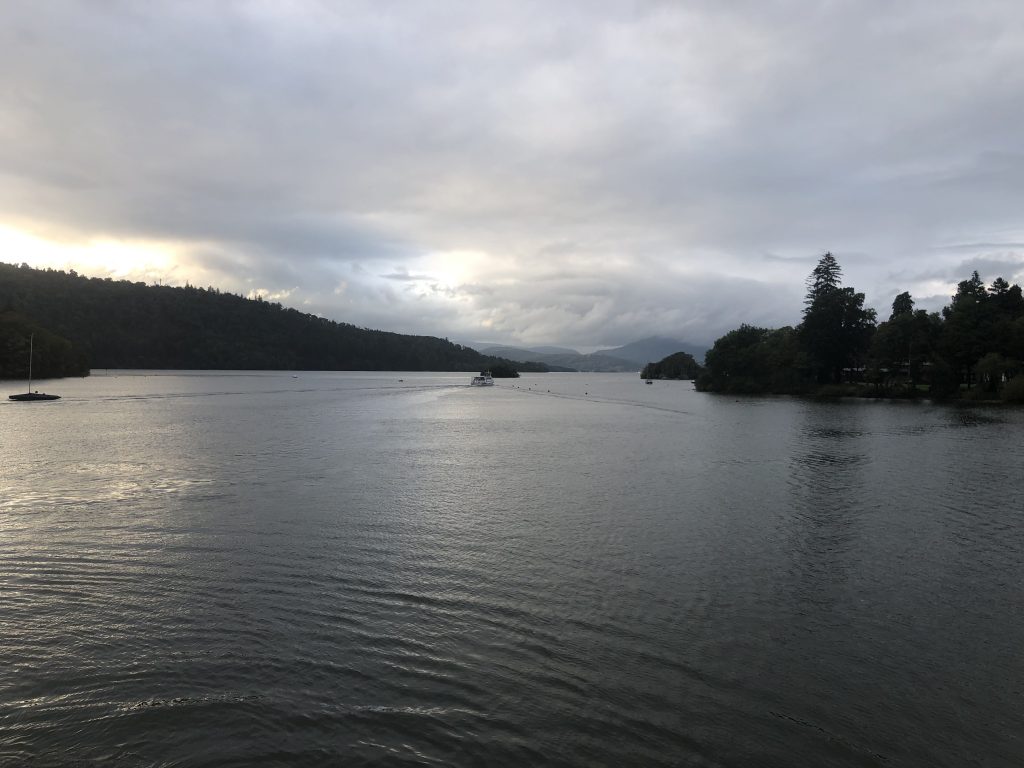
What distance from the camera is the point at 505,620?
11.5 meters

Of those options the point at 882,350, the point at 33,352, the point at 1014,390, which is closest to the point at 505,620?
the point at 1014,390

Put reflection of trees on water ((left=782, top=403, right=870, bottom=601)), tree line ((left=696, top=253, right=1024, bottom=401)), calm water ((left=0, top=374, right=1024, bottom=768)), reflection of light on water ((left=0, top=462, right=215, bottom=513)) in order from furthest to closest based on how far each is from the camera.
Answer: tree line ((left=696, top=253, right=1024, bottom=401)) < reflection of light on water ((left=0, top=462, right=215, bottom=513)) < reflection of trees on water ((left=782, top=403, right=870, bottom=601)) < calm water ((left=0, top=374, right=1024, bottom=768))

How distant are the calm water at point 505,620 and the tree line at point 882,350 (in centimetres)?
8245

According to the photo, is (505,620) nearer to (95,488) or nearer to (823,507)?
(823,507)

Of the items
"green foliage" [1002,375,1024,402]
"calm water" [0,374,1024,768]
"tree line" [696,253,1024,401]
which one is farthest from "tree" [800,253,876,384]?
"calm water" [0,374,1024,768]

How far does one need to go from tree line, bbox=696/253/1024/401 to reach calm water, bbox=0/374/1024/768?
271 feet

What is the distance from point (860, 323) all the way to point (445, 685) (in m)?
126

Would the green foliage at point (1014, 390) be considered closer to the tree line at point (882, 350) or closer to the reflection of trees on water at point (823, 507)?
the tree line at point (882, 350)

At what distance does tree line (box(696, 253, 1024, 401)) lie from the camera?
93.0 meters

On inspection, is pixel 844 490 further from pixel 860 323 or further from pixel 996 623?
pixel 860 323

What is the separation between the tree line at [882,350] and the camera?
3661 inches

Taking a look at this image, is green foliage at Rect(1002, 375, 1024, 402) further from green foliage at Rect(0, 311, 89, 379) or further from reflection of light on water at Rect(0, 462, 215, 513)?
green foliage at Rect(0, 311, 89, 379)

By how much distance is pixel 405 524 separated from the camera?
62.7 feet

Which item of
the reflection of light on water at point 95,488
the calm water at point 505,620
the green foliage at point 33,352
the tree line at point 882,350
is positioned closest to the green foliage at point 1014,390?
the tree line at point 882,350
